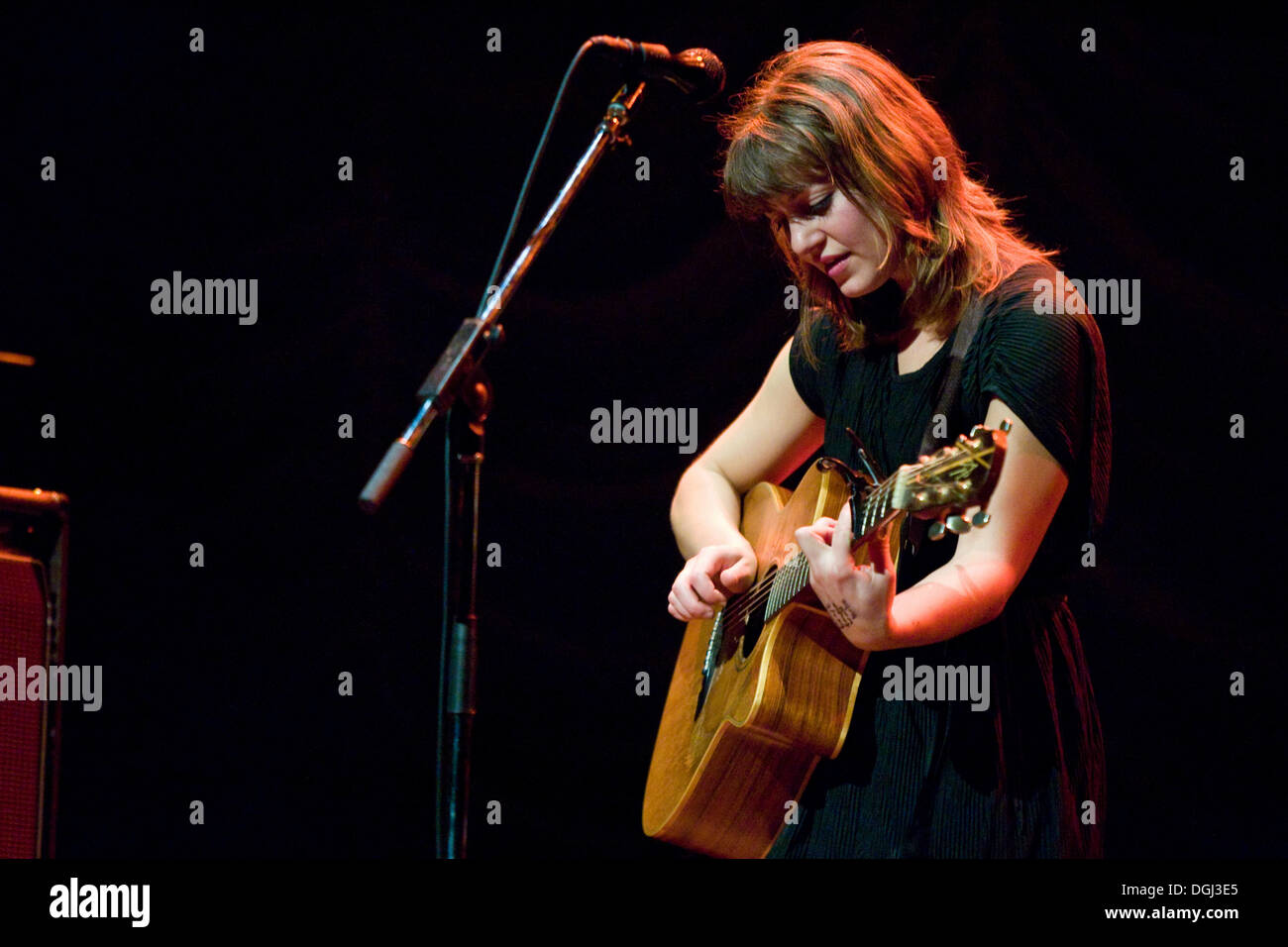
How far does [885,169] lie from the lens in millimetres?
1955

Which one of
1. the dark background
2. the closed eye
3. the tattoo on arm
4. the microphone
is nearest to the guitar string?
the tattoo on arm

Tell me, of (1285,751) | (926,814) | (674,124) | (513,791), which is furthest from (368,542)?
(1285,751)

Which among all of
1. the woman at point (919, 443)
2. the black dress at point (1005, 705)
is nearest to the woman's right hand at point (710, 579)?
the woman at point (919, 443)

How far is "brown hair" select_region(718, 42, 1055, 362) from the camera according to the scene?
76.9 inches

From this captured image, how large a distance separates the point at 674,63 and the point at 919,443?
79cm

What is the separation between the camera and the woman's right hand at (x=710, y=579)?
2.28m

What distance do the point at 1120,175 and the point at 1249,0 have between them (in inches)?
17.9

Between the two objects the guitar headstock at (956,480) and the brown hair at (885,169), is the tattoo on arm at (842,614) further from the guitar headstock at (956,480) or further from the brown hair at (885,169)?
the brown hair at (885,169)

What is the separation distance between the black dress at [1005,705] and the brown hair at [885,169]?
8cm

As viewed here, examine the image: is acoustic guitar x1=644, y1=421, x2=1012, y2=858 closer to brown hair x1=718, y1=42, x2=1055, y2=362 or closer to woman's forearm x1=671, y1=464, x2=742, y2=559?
woman's forearm x1=671, y1=464, x2=742, y2=559

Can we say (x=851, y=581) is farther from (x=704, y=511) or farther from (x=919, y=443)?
(x=704, y=511)

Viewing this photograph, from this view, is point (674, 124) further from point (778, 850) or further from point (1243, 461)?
point (778, 850)

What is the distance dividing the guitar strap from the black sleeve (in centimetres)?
6

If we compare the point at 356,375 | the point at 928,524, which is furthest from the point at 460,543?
the point at 356,375
